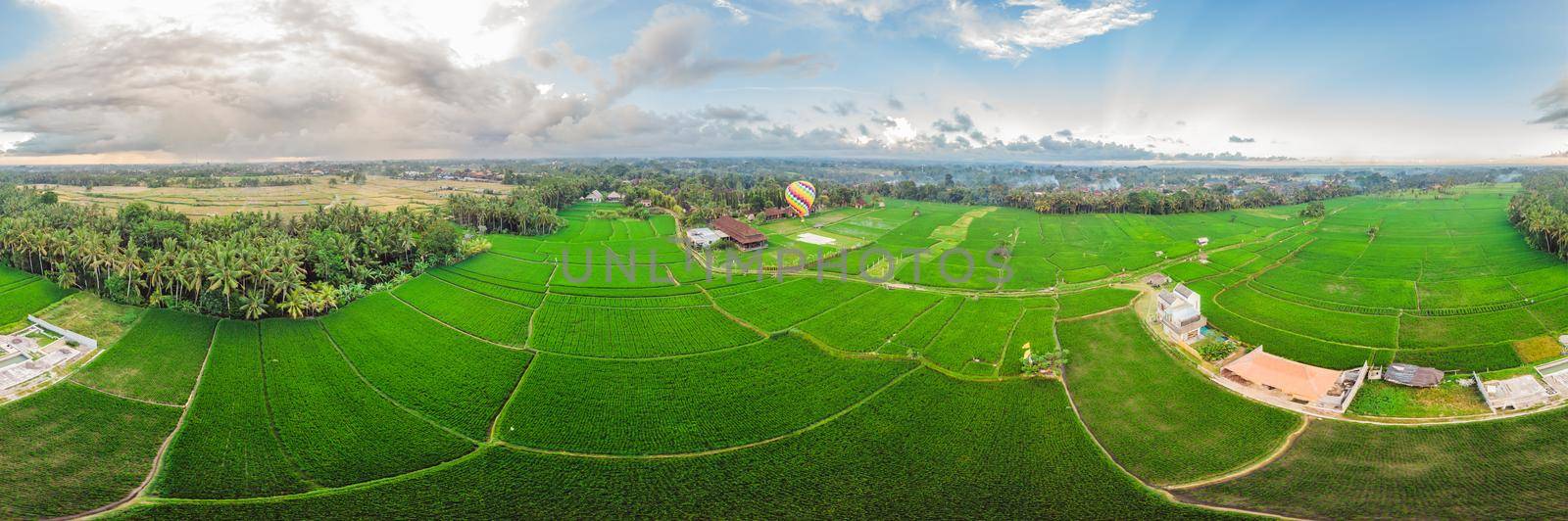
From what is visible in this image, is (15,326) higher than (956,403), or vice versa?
(15,326)

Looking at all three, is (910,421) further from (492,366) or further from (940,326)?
(492,366)

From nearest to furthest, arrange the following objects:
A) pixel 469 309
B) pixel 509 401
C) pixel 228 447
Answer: pixel 228 447, pixel 509 401, pixel 469 309

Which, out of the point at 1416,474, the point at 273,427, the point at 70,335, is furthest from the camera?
Result: the point at 70,335

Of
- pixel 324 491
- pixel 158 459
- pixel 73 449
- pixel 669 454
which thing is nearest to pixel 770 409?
pixel 669 454

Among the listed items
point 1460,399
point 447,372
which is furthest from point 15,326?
point 1460,399

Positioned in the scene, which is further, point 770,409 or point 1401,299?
point 1401,299

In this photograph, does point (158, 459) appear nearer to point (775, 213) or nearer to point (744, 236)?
point (744, 236)
